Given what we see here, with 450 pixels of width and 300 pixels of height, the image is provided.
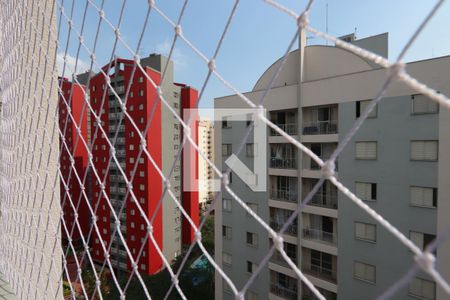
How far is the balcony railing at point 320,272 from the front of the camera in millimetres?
2784

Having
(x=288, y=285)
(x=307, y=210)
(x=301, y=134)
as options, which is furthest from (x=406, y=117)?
(x=288, y=285)

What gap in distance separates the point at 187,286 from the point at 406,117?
4987 mm

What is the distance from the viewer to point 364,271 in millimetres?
2488

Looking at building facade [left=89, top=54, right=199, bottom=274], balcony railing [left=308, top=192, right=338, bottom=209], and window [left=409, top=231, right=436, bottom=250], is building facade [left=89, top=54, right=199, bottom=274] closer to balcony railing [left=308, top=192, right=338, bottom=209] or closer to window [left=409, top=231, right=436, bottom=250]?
balcony railing [left=308, top=192, right=338, bottom=209]

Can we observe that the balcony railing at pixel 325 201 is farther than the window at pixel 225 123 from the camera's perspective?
No

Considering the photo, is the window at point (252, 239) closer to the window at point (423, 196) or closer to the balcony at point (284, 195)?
the balcony at point (284, 195)

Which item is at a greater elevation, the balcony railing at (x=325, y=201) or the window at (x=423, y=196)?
the window at (x=423, y=196)

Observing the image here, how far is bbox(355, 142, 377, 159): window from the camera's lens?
242 cm

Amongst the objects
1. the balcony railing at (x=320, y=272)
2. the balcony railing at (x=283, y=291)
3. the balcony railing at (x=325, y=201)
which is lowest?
the balcony railing at (x=283, y=291)

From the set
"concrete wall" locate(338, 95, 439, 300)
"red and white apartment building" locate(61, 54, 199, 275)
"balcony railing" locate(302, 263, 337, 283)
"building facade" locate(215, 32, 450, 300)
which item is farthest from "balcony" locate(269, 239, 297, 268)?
"red and white apartment building" locate(61, 54, 199, 275)

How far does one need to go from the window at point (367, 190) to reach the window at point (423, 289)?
2.45ft

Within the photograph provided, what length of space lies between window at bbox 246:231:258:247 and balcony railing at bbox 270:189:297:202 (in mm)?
587

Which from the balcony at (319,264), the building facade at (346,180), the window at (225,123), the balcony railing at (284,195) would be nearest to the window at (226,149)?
the building facade at (346,180)

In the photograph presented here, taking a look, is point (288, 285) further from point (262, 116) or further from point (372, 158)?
point (262, 116)
